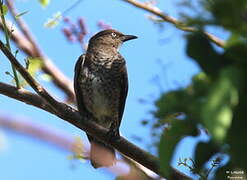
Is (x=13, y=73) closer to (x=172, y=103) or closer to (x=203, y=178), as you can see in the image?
(x=203, y=178)

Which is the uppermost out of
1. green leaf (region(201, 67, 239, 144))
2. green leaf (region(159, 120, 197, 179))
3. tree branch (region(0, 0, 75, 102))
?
green leaf (region(201, 67, 239, 144))

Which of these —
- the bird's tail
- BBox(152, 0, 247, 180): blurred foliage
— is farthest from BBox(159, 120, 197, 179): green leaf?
the bird's tail

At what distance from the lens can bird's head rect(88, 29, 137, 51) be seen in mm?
5680

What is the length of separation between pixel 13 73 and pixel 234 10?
208cm

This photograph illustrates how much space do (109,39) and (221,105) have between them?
5237 mm

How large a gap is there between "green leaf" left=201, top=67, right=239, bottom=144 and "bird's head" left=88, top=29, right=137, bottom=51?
16.2ft

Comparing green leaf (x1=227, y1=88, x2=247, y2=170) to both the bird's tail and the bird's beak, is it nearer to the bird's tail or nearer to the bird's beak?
the bird's tail

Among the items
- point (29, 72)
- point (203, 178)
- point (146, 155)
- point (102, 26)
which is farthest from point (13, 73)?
point (102, 26)

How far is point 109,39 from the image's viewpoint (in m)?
5.86

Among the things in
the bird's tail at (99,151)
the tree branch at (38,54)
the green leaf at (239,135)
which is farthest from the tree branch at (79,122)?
the tree branch at (38,54)

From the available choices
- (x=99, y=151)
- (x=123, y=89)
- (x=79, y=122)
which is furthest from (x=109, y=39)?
(x=79, y=122)

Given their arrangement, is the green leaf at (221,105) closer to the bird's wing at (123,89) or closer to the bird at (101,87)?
the bird at (101,87)

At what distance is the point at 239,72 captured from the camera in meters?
0.69

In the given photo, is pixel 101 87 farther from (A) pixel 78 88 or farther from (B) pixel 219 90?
(B) pixel 219 90
